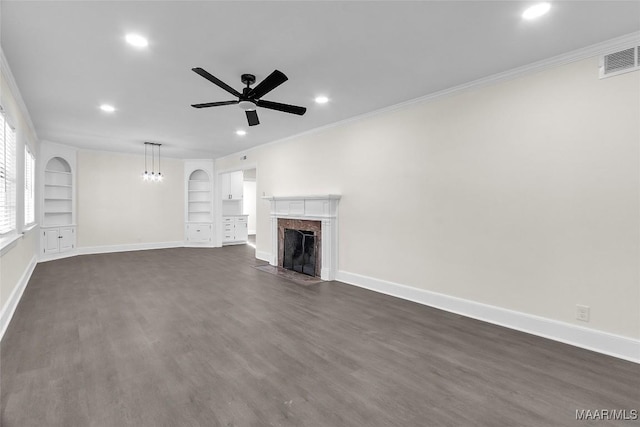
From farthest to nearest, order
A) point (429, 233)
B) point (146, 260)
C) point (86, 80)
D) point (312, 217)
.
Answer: point (146, 260) < point (312, 217) < point (429, 233) < point (86, 80)

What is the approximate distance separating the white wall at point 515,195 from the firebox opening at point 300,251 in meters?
1.01

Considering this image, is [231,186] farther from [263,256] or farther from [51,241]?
[51,241]

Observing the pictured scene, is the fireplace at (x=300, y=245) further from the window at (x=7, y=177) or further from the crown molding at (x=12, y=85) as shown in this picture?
the crown molding at (x=12, y=85)

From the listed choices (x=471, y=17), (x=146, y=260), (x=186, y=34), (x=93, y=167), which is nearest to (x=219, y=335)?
(x=186, y=34)

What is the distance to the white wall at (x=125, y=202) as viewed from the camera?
774cm

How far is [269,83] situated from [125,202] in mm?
7400

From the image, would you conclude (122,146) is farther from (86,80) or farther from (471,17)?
(471,17)

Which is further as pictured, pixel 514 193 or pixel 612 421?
pixel 514 193

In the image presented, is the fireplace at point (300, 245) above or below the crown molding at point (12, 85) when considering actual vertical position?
below

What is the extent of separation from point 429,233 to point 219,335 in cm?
276

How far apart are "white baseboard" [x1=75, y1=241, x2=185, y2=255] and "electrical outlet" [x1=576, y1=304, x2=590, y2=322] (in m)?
9.20

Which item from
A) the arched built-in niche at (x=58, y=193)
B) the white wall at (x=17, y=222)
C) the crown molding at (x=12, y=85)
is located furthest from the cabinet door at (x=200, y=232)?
the crown molding at (x=12, y=85)

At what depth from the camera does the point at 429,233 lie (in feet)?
12.8

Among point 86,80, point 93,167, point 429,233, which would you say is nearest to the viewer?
point 86,80
